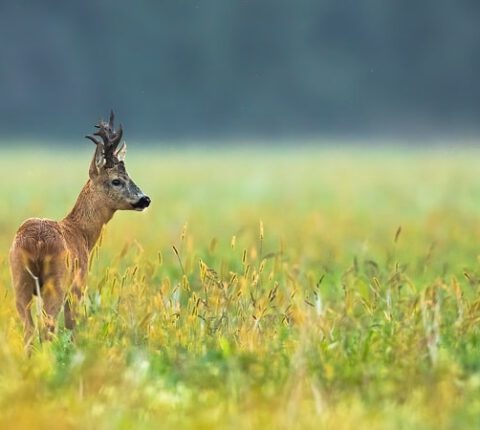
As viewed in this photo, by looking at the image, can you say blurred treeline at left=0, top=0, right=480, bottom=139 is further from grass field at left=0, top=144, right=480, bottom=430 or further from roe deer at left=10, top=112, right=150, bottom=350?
grass field at left=0, top=144, right=480, bottom=430

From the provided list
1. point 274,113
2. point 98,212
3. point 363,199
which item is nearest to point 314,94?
point 274,113

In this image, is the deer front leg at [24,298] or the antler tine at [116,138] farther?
the antler tine at [116,138]

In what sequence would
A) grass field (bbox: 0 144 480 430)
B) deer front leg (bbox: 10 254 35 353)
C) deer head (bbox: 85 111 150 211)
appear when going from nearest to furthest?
grass field (bbox: 0 144 480 430), deer front leg (bbox: 10 254 35 353), deer head (bbox: 85 111 150 211)

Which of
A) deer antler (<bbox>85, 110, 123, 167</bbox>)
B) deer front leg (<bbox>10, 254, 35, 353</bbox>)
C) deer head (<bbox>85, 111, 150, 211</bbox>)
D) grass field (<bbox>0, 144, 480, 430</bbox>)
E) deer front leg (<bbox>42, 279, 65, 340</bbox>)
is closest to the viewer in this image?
grass field (<bbox>0, 144, 480, 430</bbox>)

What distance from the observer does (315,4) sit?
307 ft

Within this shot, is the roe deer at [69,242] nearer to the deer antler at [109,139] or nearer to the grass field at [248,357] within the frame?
the deer antler at [109,139]

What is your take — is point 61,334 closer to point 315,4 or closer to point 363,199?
point 363,199

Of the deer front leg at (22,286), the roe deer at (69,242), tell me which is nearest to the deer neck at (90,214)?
the roe deer at (69,242)

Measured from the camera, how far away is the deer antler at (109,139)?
1011 centimetres

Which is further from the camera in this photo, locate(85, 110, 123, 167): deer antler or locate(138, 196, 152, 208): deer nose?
locate(138, 196, 152, 208): deer nose

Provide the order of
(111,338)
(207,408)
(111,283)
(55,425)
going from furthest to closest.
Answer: (111,283) < (111,338) < (207,408) < (55,425)

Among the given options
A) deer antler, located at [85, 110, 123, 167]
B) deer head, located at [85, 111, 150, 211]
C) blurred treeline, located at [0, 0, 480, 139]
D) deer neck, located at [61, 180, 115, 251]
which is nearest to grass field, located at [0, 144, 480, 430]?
deer neck, located at [61, 180, 115, 251]

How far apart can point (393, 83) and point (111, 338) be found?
8526 centimetres

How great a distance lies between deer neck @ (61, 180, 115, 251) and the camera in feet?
34.3
